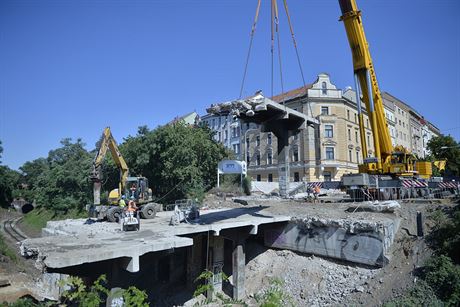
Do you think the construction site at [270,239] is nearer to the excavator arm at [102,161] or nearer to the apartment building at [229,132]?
the excavator arm at [102,161]

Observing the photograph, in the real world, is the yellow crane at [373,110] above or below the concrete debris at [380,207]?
above

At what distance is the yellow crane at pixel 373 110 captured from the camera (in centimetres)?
1819

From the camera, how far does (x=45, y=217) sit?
42906 mm

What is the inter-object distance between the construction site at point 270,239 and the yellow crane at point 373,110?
0.20 feet

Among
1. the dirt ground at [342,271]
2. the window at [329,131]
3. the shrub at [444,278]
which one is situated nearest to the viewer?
the shrub at [444,278]

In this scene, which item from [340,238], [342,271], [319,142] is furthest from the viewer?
[319,142]

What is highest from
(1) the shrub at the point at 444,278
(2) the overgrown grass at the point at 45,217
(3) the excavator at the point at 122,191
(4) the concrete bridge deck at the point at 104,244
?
(3) the excavator at the point at 122,191

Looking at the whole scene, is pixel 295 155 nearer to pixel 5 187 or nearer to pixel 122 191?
pixel 122 191

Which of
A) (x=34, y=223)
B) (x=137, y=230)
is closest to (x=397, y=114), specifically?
(x=137, y=230)

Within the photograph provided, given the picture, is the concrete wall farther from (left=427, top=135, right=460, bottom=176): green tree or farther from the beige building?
(left=427, top=135, right=460, bottom=176): green tree

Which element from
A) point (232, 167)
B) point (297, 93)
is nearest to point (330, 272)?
point (232, 167)

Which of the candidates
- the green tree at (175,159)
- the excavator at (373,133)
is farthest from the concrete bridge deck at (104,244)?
the green tree at (175,159)

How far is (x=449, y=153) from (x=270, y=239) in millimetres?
30484

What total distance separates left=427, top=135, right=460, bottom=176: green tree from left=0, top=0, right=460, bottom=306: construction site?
15.7m
